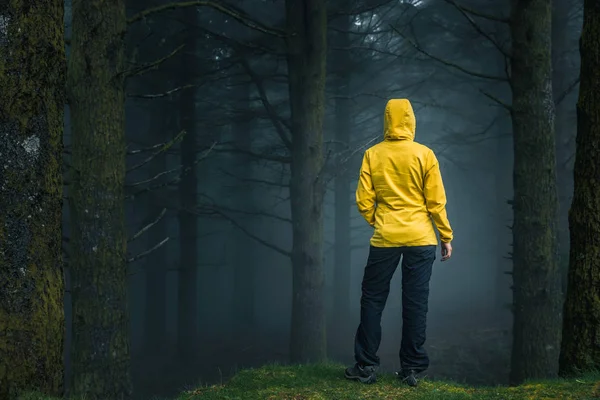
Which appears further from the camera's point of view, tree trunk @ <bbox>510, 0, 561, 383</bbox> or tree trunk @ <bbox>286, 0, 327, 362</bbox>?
tree trunk @ <bbox>286, 0, 327, 362</bbox>

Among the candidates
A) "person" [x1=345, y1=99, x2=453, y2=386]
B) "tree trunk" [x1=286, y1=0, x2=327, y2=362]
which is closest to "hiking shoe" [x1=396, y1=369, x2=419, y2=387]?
"person" [x1=345, y1=99, x2=453, y2=386]

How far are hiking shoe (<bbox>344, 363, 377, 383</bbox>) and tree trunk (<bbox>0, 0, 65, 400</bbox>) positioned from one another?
2.67 m

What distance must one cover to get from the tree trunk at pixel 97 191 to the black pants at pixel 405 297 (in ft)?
9.82

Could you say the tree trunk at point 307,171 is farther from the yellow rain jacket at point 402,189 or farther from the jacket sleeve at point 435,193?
the jacket sleeve at point 435,193

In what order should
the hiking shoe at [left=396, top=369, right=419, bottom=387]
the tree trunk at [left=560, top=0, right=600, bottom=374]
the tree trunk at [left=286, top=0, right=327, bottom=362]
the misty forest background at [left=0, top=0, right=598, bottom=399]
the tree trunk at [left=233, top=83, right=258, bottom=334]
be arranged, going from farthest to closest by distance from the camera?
the tree trunk at [left=233, top=83, right=258, bottom=334]
the tree trunk at [left=286, top=0, right=327, bottom=362]
the misty forest background at [left=0, top=0, right=598, bottom=399]
the hiking shoe at [left=396, top=369, right=419, bottom=387]
the tree trunk at [left=560, top=0, right=600, bottom=374]

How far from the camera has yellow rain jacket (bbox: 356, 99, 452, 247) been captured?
5.58m

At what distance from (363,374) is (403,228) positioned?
4.61 feet

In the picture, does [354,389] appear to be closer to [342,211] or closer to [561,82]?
[561,82]

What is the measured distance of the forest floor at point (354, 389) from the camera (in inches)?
187

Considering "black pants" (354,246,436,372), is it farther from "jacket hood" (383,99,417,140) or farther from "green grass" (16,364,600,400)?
"jacket hood" (383,99,417,140)

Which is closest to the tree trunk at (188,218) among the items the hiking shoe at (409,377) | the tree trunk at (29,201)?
the hiking shoe at (409,377)

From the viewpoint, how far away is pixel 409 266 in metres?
5.62

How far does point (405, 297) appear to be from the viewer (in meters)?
5.68

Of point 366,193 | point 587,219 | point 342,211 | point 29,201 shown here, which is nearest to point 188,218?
point 342,211
